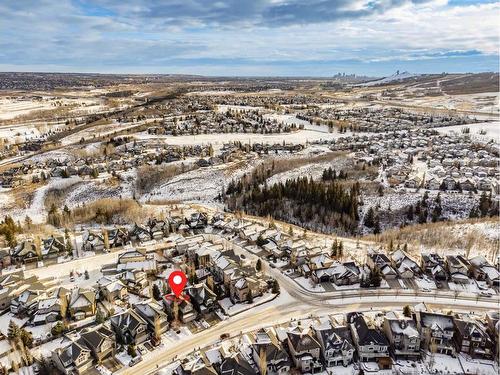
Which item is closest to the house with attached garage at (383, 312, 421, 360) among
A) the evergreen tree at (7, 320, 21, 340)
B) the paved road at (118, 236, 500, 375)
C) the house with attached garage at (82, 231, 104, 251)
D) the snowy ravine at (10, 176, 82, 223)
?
the paved road at (118, 236, 500, 375)

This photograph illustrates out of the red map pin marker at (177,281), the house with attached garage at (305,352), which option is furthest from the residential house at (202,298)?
the house with attached garage at (305,352)

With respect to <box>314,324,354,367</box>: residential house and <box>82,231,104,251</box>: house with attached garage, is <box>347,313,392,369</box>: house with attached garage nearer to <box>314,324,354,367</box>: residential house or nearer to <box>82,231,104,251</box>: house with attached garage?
<box>314,324,354,367</box>: residential house

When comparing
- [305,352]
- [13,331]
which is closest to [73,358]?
[13,331]

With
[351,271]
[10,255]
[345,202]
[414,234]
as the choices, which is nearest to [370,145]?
[345,202]

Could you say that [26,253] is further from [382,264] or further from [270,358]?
[382,264]

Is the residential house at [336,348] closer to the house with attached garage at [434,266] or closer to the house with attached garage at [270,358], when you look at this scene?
the house with attached garage at [270,358]

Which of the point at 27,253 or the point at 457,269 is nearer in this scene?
the point at 457,269

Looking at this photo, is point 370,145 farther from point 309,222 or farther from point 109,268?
point 109,268
